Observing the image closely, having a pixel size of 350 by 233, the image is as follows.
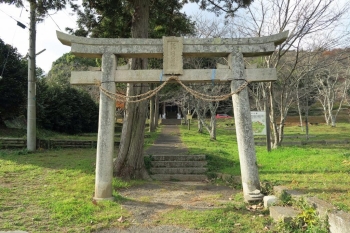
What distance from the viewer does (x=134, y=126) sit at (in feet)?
30.0

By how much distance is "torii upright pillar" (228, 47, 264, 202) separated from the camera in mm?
6348

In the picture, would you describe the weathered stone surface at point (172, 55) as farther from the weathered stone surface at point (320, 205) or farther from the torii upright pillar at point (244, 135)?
the weathered stone surface at point (320, 205)

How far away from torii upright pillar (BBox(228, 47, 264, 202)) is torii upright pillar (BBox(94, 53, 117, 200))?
276 cm

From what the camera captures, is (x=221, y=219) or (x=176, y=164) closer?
(x=221, y=219)

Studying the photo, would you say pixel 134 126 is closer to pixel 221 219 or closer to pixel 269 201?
pixel 221 219

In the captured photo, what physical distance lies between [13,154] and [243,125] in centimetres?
1016

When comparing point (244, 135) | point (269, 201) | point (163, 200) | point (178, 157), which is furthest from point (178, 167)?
point (269, 201)

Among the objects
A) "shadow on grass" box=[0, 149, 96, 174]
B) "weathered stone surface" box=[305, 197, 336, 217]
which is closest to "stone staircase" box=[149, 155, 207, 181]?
"shadow on grass" box=[0, 149, 96, 174]

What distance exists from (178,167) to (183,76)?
495 cm

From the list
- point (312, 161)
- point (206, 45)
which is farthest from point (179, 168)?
point (206, 45)

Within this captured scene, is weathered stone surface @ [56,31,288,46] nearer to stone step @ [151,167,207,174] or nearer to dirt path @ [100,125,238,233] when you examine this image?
dirt path @ [100,125,238,233]

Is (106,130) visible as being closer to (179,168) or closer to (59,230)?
(59,230)

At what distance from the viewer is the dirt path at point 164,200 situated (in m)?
5.21

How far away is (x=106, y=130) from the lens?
6.51 metres
